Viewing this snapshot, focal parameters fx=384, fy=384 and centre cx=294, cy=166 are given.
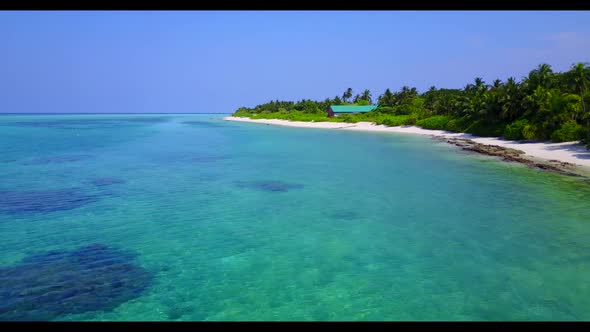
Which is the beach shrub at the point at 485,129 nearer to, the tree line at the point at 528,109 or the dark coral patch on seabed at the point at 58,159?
the tree line at the point at 528,109

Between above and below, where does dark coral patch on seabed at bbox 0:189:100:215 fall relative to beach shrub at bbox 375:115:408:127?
below

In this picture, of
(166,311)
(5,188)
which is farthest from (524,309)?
(5,188)

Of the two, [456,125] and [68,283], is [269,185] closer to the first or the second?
[68,283]

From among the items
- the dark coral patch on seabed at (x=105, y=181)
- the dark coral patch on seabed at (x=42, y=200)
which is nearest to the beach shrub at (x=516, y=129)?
the dark coral patch on seabed at (x=105, y=181)

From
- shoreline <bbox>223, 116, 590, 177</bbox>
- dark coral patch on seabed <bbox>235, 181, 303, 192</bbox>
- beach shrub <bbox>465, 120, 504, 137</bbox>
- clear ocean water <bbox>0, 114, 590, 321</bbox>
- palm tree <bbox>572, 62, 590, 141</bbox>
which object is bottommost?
dark coral patch on seabed <bbox>235, 181, 303, 192</bbox>

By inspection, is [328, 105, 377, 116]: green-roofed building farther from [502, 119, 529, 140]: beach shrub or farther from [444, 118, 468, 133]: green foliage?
[502, 119, 529, 140]: beach shrub

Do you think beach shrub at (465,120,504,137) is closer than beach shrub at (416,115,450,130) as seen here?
Yes

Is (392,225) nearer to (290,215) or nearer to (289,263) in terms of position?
(290,215)

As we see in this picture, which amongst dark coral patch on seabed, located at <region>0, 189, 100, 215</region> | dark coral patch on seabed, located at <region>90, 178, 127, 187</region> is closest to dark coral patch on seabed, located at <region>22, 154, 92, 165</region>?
dark coral patch on seabed, located at <region>90, 178, 127, 187</region>
